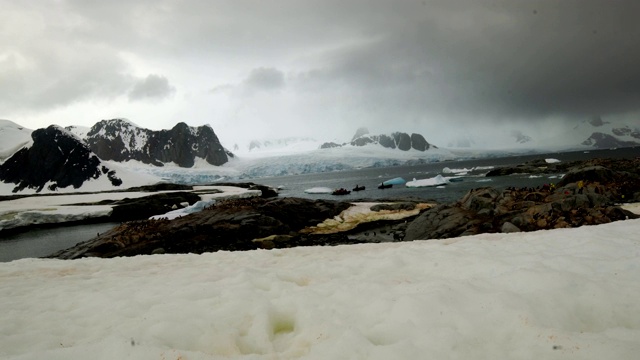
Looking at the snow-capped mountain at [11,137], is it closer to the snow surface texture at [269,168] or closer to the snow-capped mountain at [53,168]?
the snow-capped mountain at [53,168]

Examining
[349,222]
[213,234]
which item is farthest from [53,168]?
[349,222]

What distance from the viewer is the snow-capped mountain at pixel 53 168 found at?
258ft

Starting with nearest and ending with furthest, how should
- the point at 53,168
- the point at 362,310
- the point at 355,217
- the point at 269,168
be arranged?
the point at 362,310
the point at 355,217
the point at 53,168
the point at 269,168

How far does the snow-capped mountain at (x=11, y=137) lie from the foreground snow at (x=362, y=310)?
10884 cm

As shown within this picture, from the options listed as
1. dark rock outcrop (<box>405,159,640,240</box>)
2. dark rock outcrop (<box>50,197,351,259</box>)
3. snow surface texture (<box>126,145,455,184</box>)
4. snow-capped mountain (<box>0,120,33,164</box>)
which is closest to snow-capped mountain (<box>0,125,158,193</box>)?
snow-capped mountain (<box>0,120,33,164</box>)

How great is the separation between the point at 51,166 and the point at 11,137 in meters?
30.0

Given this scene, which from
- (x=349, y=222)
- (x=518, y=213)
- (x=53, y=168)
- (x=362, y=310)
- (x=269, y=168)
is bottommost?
(x=349, y=222)

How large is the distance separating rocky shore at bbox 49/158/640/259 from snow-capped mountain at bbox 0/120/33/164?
299 ft

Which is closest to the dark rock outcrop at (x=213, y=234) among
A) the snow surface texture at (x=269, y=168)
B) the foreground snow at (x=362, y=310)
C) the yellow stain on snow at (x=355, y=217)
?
the yellow stain on snow at (x=355, y=217)

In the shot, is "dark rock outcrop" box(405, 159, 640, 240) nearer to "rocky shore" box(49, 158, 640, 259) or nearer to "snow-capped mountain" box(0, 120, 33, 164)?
"rocky shore" box(49, 158, 640, 259)

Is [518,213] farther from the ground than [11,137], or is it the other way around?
[11,137]

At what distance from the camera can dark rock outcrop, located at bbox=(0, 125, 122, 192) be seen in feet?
260

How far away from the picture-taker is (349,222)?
2553cm

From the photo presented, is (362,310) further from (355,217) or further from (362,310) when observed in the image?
(355,217)
